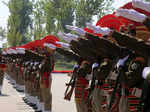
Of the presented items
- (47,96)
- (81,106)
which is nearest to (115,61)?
(81,106)

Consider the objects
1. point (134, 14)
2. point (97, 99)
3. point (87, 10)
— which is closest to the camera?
point (134, 14)

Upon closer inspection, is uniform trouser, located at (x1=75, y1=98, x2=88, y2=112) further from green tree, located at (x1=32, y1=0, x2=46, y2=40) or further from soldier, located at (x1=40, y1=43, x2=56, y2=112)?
green tree, located at (x1=32, y1=0, x2=46, y2=40)

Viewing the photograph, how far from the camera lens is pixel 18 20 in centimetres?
6706

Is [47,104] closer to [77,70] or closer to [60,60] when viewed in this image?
[77,70]

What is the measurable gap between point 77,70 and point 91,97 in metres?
1.12

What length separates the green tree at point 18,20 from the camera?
63938 millimetres

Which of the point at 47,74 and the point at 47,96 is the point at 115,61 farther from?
the point at 47,96

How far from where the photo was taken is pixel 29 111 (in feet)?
33.6

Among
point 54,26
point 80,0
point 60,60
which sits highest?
point 80,0

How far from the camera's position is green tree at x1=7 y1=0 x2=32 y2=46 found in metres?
63.9

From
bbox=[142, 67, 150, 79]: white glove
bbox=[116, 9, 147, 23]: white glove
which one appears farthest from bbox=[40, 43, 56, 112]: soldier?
bbox=[116, 9, 147, 23]: white glove

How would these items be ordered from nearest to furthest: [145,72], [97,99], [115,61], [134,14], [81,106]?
[134,14], [145,72], [115,61], [97,99], [81,106]

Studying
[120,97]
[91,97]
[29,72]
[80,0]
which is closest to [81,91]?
[91,97]

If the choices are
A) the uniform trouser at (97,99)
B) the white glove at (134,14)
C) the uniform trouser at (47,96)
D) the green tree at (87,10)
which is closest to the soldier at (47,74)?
the uniform trouser at (47,96)
